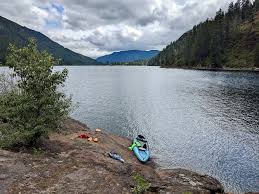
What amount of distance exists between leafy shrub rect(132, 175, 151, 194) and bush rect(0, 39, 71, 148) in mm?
10155

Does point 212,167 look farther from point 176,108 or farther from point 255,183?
point 176,108

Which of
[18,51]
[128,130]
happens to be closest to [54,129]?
[18,51]

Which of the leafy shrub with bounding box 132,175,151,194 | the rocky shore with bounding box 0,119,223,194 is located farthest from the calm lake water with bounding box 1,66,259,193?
the leafy shrub with bounding box 132,175,151,194

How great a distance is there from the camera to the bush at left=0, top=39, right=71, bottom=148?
27312 mm

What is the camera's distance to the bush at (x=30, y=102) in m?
27.3

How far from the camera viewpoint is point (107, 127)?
54781 millimetres

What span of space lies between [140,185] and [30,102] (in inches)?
502

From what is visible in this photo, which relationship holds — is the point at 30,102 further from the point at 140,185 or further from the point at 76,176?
the point at 140,185

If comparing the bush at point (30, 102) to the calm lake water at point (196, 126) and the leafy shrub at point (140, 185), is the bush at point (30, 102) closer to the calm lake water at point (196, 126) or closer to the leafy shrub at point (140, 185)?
the leafy shrub at point (140, 185)

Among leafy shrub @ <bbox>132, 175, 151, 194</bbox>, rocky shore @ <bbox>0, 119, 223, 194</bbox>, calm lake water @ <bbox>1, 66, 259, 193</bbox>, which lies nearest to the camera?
rocky shore @ <bbox>0, 119, 223, 194</bbox>

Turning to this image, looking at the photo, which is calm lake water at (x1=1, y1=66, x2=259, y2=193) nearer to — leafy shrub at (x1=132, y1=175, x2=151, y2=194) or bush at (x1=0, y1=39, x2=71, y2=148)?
leafy shrub at (x1=132, y1=175, x2=151, y2=194)

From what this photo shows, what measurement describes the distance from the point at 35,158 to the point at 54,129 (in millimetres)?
5321

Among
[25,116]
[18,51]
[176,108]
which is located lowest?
[176,108]

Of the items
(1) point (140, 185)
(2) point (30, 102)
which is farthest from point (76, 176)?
(2) point (30, 102)
